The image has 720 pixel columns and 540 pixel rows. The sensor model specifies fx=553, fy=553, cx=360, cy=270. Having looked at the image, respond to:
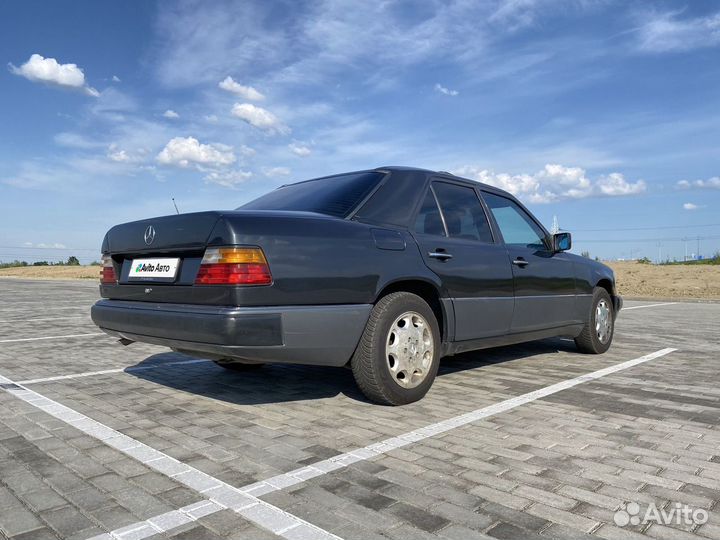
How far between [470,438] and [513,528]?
102 centimetres

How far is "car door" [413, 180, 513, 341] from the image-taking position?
4000 millimetres

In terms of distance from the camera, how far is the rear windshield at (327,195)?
3.72m

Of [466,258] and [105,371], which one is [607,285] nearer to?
[466,258]

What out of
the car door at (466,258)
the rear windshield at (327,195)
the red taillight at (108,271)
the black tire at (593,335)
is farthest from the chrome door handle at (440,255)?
the black tire at (593,335)

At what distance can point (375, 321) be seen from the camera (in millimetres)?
3455

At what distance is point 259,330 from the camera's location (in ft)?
9.81

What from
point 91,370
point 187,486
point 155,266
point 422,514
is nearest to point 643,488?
point 422,514

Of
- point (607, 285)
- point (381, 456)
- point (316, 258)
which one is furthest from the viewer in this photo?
point (607, 285)

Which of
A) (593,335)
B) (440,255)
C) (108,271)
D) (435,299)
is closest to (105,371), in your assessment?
(108,271)

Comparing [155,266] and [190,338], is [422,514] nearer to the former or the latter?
[190,338]

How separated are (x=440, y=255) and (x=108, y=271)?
2413mm

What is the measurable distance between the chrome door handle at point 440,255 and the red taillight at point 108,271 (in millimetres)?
2254

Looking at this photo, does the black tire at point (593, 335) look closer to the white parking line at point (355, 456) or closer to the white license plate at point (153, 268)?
the white parking line at point (355, 456)

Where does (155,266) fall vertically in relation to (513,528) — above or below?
above
